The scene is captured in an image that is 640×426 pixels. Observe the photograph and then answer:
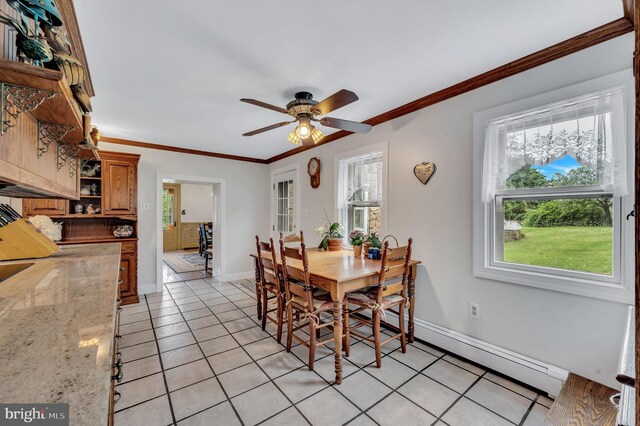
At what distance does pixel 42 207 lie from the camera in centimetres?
341

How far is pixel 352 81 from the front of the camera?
2301 mm

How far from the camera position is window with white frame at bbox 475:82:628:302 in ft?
5.53

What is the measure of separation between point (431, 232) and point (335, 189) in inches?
60.6

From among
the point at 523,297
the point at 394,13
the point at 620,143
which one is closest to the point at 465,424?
the point at 523,297

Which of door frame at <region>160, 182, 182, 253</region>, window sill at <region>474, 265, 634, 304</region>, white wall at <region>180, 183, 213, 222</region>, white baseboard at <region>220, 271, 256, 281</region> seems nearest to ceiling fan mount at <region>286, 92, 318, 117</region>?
window sill at <region>474, 265, 634, 304</region>

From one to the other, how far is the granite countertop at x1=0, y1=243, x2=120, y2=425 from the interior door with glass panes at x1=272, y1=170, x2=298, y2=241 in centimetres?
350

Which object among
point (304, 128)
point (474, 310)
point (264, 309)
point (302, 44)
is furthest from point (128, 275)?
point (474, 310)

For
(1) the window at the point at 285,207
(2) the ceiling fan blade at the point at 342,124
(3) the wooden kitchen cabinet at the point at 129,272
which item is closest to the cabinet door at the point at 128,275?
(3) the wooden kitchen cabinet at the point at 129,272

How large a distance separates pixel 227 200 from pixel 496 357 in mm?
4514

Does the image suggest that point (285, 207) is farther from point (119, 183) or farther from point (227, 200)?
point (119, 183)

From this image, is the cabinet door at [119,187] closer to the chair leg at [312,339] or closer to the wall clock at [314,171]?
the wall clock at [314,171]

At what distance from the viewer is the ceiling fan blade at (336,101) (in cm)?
182

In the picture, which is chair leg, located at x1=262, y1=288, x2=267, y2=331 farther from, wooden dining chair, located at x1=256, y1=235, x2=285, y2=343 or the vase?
the vase

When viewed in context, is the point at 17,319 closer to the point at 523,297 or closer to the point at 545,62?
the point at 523,297
